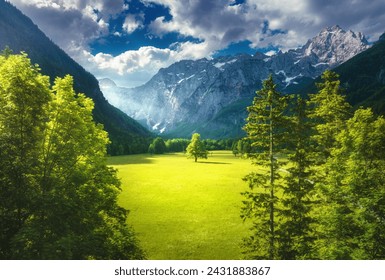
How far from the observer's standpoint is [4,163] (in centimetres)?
1464

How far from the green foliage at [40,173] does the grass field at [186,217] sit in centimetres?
1286

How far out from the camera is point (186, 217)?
42.9 meters

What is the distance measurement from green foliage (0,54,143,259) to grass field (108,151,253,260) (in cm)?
1286

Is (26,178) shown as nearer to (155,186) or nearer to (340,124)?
(340,124)

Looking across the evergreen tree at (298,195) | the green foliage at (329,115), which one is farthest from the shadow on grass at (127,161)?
the evergreen tree at (298,195)

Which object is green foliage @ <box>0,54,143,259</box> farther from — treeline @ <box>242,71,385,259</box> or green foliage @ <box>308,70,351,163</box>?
green foliage @ <box>308,70,351,163</box>

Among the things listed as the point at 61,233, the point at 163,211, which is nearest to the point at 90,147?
the point at 61,233

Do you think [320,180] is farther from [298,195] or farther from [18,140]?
[18,140]

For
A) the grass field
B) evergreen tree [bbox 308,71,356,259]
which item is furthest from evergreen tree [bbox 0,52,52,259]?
evergreen tree [bbox 308,71,356,259]

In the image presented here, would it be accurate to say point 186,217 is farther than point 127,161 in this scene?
No

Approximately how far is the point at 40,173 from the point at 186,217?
29559mm

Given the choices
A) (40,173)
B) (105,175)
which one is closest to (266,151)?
(105,175)

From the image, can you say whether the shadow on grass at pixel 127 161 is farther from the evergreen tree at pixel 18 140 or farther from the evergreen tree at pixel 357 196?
the evergreen tree at pixel 357 196

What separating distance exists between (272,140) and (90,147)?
46.3ft
